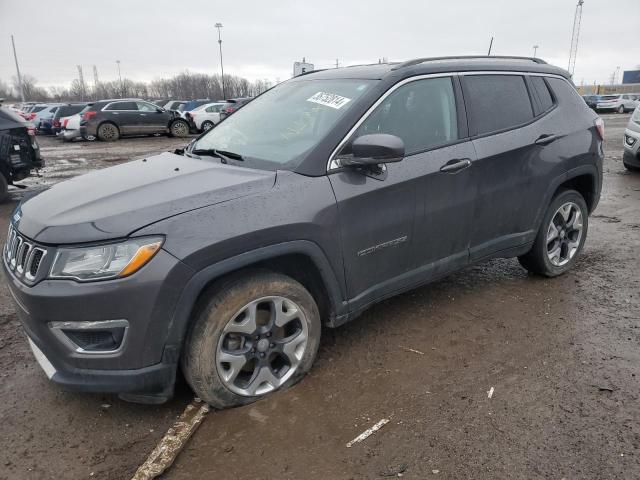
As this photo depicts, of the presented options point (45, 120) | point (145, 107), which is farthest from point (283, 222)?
point (45, 120)

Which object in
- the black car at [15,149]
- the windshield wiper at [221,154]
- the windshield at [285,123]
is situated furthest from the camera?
the black car at [15,149]

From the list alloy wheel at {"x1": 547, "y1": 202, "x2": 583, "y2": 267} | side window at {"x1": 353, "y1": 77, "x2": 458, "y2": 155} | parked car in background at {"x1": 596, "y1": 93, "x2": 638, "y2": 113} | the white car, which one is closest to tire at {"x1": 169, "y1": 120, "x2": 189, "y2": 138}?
the white car

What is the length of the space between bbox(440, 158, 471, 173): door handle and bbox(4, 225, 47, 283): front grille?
2.34m

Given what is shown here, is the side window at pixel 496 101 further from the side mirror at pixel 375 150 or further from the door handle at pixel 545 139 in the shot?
the side mirror at pixel 375 150

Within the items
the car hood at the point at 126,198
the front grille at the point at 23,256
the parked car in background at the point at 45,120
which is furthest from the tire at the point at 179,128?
the front grille at the point at 23,256

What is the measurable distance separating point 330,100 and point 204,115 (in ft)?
67.1

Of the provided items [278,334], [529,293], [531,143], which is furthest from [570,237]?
[278,334]

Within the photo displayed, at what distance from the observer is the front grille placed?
89.1 inches

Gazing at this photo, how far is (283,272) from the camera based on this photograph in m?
2.75

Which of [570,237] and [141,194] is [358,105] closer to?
[141,194]

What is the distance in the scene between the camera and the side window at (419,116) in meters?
3.03

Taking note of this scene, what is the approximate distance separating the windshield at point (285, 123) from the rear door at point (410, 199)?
0.23 meters

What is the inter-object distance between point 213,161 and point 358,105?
0.96m

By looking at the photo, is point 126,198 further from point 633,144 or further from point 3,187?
point 633,144
